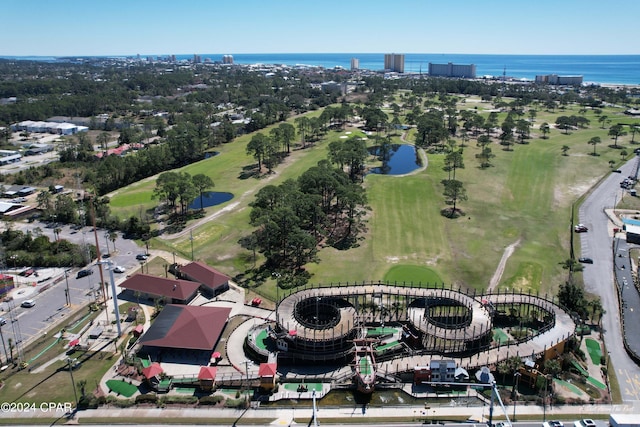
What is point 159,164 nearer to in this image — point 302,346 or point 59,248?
point 59,248

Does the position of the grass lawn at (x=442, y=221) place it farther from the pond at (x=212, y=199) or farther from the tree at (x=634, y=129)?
the tree at (x=634, y=129)

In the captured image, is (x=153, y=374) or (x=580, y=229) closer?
(x=153, y=374)

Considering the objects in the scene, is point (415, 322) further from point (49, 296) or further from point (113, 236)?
point (113, 236)

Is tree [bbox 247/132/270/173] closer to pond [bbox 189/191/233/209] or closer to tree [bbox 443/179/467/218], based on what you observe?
pond [bbox 189/191/233/209]

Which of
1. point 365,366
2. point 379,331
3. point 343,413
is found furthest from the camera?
point 379,331

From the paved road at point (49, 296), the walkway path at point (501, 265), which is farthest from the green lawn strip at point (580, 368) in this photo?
the paved road at point (49, 296)

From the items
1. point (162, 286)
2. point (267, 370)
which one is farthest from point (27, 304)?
point (267, 370)

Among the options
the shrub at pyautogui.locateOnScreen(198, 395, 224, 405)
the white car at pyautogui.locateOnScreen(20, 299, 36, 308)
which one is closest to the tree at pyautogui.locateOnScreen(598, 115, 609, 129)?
→ the shrub at pyautogui.locateOnScreen(198, 395, 224, 405)

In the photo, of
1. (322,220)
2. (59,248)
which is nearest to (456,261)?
(322,220)
